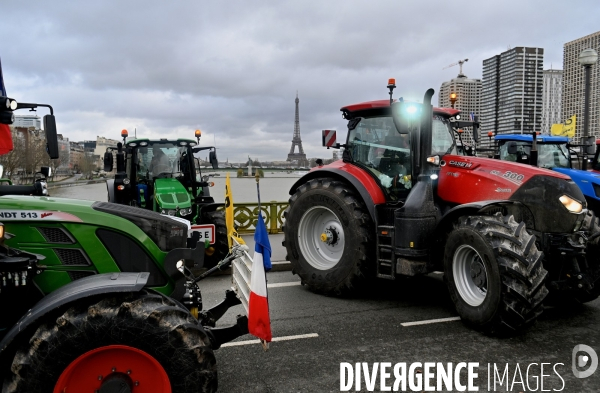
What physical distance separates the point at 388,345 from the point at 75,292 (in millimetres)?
3002

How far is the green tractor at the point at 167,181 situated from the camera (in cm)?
818

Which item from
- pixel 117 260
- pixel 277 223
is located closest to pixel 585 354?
pixel 117 260

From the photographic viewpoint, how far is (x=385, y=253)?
5523mm

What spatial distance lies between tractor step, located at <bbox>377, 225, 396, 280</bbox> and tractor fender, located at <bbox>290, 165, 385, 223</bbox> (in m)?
0.23

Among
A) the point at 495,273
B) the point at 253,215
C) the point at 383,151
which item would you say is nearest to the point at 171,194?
the point at 253,215

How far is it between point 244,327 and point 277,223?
7.91 metres

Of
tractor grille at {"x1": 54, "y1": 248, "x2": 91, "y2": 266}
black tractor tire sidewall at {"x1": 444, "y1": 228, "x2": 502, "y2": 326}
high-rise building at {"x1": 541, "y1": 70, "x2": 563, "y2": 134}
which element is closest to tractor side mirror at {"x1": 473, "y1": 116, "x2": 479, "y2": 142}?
black tractor tire sidewall at {"x1": 444, "y1": 228, "x2": 502, "y2": 326}

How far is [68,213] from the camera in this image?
122 inches

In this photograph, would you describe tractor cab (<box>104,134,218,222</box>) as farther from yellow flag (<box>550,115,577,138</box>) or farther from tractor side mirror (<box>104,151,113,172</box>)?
yellow flag (<box>550,115,577,138</box>)

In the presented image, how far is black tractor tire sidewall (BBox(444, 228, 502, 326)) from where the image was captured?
432 centimetres

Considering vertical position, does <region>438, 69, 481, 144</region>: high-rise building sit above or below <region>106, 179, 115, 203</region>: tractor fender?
above

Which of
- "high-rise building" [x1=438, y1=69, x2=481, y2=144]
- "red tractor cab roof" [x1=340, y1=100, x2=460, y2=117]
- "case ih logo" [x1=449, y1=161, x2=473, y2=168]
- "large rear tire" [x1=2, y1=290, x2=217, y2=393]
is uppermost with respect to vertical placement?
"high-rise building" [x1=438, y1=69, x2=481, y2=144]

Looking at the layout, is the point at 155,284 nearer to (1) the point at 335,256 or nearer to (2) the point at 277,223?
(1) the point at 335,256

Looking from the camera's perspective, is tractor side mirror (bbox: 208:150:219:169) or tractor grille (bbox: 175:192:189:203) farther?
tractor side mirror (bbox: 208:150:219:169)
